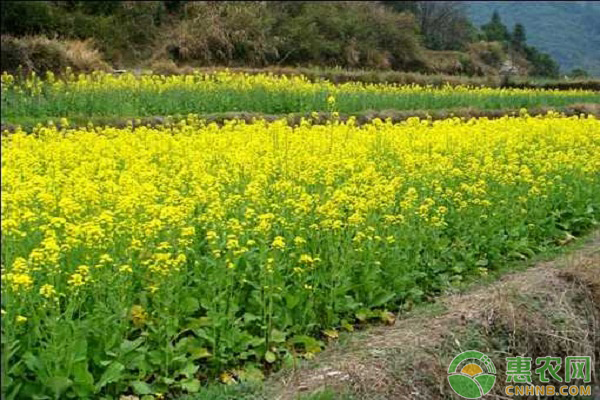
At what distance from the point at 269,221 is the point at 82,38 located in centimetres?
1563

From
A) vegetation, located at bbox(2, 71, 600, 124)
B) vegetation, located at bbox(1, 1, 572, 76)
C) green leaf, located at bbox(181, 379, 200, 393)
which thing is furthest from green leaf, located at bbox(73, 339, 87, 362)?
vegetation, located at bbox(1, 1, 572, 76)

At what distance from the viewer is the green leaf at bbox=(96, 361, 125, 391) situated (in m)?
3.65

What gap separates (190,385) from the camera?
3.99 metres

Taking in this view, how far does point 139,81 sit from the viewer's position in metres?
15.3

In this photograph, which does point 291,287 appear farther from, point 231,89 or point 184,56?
point 184,56

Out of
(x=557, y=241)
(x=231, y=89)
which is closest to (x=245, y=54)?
(x=231, y=89)

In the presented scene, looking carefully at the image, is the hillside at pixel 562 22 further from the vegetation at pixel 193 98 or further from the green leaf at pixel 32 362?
the vegetation at pixel 193 98

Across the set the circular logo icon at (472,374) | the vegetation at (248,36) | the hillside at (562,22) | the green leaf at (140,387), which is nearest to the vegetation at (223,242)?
the green leaf at (140,387)

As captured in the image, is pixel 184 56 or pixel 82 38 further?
pixel 184 56

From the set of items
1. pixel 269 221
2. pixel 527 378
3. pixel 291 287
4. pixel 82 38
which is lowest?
pixel 527 378

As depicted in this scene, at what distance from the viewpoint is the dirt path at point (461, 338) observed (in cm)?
418

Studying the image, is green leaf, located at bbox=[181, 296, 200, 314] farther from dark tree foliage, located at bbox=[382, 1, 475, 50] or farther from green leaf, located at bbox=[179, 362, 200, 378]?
dark tree foliage, located at bbox=[382, 1, 475, 50]

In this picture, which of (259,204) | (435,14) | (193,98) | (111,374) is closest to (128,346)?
(111,374)

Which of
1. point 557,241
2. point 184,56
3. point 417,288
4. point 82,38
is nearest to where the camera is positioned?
point 417,288
